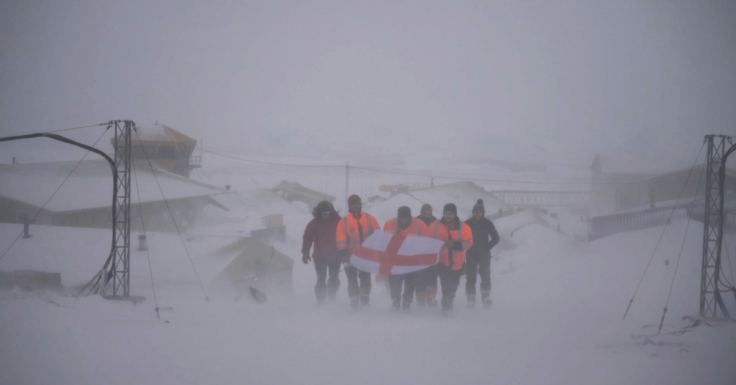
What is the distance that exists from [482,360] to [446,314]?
1081mm

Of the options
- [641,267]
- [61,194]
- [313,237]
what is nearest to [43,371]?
[313,237]

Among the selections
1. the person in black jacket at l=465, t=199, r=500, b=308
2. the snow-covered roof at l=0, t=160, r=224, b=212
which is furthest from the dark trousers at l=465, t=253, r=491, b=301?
the snow-covered roof at l=0, t=160, r=224, b=212

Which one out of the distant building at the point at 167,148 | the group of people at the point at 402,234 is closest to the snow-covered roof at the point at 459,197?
the distant building at the point at 167,148

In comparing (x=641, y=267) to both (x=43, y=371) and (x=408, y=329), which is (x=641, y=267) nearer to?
(x=408, y=329)

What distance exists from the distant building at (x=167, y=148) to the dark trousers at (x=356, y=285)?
26.0ft

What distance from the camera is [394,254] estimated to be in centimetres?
466

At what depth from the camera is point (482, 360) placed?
3.47 m

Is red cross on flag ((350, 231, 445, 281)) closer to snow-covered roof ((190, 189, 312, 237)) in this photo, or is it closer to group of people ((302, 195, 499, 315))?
group of people ((302, 195, 499, 315))

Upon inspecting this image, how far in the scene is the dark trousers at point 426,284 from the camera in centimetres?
461

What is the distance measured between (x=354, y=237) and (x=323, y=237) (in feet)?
1.37

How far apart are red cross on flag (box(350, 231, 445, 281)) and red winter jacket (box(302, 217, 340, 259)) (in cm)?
32

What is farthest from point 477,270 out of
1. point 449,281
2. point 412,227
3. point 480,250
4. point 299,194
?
point 299,194

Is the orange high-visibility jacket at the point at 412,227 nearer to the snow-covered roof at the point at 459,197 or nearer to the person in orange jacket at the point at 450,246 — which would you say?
the person in orange jacket at the point at 450,246

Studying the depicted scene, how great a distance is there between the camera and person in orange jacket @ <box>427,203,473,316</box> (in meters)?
4.57
